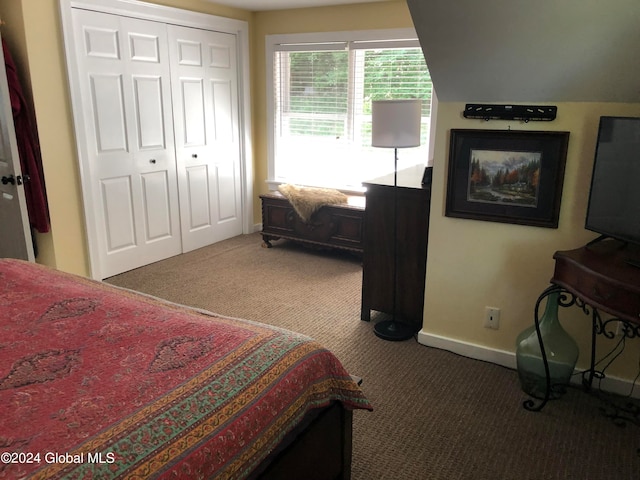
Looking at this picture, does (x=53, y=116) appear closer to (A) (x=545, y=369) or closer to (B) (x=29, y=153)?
(B) (x=29, y=153)

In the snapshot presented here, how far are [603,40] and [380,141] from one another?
3.82 feet

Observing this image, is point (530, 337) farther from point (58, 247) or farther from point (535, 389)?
point (58, 247)

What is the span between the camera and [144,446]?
1.11m

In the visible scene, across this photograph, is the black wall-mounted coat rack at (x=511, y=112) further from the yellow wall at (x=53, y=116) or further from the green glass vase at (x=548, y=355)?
the yellow wall at (x=53, y=116)

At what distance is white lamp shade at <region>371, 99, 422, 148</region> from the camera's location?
9.09 ft

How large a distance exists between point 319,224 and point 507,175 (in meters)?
2.24

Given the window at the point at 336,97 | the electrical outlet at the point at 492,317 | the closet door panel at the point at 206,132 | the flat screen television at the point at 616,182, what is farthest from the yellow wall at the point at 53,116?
the flat screen television at the point at 616,182

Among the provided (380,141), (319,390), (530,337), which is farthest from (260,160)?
(319,390)

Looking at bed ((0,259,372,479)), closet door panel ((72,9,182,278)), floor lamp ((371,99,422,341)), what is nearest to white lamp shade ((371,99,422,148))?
floor lamp ((371,99,422,341))

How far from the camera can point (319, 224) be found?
4598 millimetres

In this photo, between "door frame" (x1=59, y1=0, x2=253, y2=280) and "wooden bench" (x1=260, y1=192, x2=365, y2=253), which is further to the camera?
"wooden bench" (x1=260, y1=192, x2=365, y2=253)

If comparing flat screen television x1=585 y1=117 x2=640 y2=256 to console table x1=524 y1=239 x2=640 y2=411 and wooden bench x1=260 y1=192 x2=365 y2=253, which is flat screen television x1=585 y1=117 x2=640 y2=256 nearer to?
console table x1=524 y1=239 x2=640 y2=411

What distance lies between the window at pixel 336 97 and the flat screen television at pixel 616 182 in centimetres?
226

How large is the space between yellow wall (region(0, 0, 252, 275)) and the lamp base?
91.3 inches
